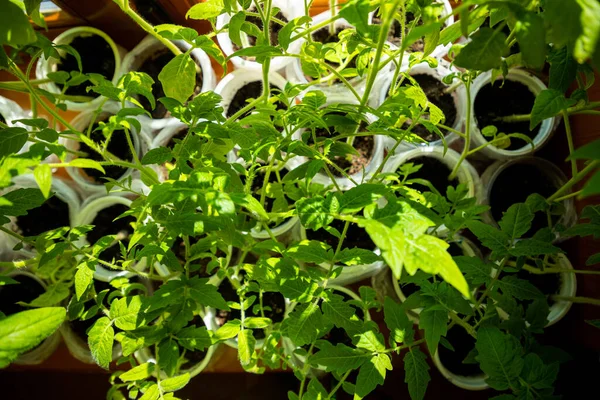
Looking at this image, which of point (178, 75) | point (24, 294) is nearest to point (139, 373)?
point (178, 75)

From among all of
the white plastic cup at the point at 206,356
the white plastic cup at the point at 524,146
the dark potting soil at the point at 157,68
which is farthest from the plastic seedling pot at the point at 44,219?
the white plastic cup at the point at 524,146

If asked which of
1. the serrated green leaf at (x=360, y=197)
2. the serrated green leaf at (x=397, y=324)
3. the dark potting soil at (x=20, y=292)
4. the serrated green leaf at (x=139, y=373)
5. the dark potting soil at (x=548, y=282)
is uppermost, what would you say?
the serrated green leaf at (x=360, y=197)

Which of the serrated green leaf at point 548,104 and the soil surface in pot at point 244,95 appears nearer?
the serrated green leaf at point 548,104

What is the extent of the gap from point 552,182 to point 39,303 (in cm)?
155

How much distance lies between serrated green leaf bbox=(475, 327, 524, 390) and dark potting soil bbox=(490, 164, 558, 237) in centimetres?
60

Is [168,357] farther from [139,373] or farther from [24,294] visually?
[24,294]

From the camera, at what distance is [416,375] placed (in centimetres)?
60

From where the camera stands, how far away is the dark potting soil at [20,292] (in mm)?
1176

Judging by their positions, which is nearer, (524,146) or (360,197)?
(360,197)

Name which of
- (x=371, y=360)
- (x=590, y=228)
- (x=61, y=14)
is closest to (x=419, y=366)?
(x=371, y=360)

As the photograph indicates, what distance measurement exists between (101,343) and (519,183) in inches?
47.7

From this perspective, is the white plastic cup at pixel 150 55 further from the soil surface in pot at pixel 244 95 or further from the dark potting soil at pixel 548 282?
the dark potting soil at pixel 548 282

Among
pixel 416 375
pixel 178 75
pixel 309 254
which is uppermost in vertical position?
pixel 178 75

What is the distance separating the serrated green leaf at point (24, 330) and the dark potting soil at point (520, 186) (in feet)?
3.78
